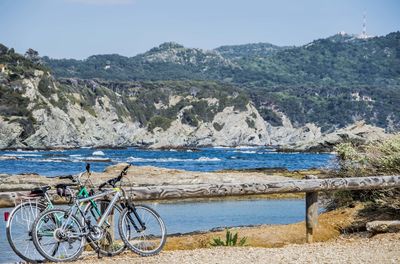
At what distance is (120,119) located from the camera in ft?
584

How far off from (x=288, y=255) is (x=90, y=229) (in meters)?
2.86

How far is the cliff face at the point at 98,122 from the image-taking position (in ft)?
434

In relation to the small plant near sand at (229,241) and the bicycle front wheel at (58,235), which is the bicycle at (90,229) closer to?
the bicycle front wheel at (58,235)

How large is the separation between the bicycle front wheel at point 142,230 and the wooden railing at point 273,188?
1.34 feet

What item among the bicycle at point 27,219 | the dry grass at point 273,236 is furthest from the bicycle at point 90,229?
the dry grass at point 273,236

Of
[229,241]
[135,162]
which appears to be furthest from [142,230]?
[135,162]

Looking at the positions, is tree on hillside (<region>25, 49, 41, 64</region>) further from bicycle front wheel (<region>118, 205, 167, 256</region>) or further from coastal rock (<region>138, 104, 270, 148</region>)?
bicycle front wheel (<region>118, 205, 167, 256</region>)

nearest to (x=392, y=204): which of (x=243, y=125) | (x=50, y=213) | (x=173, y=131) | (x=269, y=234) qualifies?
(x=269, y=234)

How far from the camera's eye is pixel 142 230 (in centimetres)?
986

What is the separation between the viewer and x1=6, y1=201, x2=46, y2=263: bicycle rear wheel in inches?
356

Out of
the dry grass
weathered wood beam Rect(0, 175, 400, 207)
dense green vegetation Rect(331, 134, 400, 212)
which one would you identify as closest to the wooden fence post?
weathered wood beam Rect(0, 175, 400, 207)

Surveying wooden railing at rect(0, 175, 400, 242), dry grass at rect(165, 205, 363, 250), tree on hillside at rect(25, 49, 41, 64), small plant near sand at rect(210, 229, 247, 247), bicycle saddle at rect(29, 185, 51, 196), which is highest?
tree on hillside at rect(25, 49, 41, 64)

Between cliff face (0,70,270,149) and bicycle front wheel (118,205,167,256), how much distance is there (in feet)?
397

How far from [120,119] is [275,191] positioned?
168022mm
